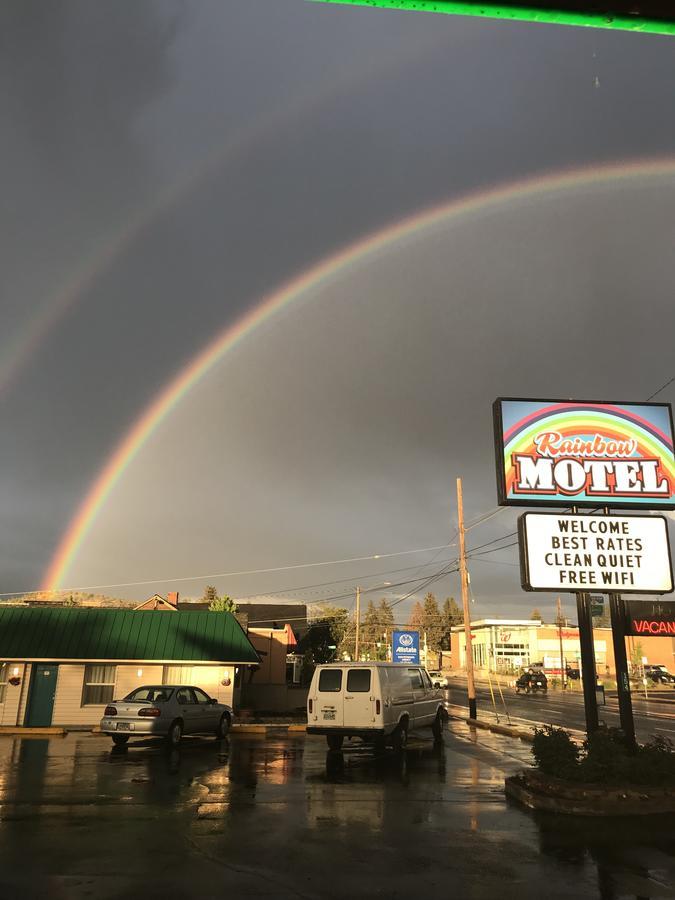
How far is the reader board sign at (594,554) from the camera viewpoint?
538 inches

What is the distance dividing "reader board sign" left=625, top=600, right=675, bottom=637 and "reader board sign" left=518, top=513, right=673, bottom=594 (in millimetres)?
279

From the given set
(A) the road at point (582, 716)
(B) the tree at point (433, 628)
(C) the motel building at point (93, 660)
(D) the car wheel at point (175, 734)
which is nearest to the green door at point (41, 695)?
(C) the motel building at point (93, 660)

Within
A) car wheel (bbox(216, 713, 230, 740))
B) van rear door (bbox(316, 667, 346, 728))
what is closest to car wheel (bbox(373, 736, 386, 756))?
van rear door (bbox(316, 667, 346, 728))

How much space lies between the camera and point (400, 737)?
17.5 metres

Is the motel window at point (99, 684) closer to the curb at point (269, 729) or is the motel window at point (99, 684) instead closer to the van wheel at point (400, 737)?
the curb at point (269, 729)

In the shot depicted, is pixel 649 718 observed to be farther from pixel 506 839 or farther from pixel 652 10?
pixel 652 10

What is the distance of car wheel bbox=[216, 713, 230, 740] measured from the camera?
21.0m

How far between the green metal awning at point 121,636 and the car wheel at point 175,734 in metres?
7.55

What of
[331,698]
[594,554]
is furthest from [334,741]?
[594,554]

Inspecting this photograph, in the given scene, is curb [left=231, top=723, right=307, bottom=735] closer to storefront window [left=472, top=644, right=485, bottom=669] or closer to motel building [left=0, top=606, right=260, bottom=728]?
motel building [left=0, top=606, right=260, bottom=728]

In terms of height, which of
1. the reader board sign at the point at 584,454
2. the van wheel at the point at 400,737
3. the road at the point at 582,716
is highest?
the reader board sign at the point at 584,454

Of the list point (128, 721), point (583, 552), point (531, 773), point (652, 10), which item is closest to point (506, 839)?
point (531, 773)

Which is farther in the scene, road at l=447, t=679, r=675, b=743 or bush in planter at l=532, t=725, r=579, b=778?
road at l=447, t=679, r=675, b=743

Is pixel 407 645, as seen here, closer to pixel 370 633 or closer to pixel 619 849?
pixel 619 849
